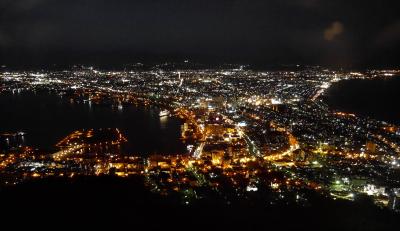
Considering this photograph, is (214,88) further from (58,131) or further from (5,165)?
(5,165)

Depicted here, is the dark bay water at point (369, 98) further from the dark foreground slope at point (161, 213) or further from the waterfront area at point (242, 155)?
the dark foreground slope at point (161, 213)

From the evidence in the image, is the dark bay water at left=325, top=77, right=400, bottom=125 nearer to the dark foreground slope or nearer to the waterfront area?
the waterfront area

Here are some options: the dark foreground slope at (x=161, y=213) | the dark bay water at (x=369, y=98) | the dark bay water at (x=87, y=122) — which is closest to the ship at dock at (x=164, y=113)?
the dark bay water at (x=87, y=122)

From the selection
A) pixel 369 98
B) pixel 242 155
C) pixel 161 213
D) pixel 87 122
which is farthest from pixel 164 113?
pixel 369 98

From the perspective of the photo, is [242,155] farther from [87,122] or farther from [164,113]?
[164,113]

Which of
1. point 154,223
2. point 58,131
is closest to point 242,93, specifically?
point 58,131

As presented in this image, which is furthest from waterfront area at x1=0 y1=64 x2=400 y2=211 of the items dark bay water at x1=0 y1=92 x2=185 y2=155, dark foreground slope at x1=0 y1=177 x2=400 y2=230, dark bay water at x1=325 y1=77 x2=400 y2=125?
dark bay water at x1=325 y1=77 x2=400 y2=125

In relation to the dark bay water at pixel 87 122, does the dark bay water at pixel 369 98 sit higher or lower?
higher
